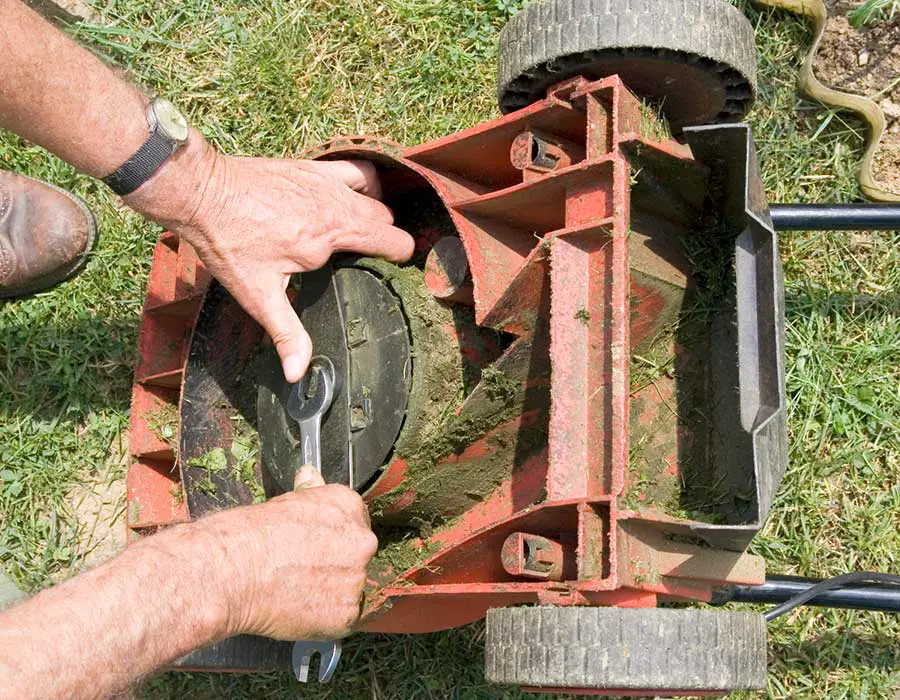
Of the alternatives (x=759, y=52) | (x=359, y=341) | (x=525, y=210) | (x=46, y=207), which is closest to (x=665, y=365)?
(x=525, y=210)

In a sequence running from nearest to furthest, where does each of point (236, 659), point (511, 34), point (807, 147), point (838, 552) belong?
point (511, 34) → point (236, 659) → point (838, 552) → point (807, 147)

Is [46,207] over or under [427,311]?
over

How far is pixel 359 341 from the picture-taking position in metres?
2.62

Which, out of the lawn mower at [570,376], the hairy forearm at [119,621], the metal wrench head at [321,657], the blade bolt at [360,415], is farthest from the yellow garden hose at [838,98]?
the hairy forearm at [119,621]

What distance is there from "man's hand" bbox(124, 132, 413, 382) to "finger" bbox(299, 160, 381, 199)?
36 mm

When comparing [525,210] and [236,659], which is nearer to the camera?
[525,210]

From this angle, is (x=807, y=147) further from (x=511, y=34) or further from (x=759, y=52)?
(x=511, y=34)

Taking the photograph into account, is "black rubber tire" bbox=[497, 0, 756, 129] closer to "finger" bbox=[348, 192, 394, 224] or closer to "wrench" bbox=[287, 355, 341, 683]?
"finger" bbox=[348, 192, 394, 224]

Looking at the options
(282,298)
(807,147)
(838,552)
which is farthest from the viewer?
(807,147)

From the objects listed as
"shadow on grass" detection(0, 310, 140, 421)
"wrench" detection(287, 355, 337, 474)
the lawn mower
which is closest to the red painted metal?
the lawn mower

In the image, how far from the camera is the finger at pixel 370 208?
108 inches

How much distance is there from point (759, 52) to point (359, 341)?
182cm

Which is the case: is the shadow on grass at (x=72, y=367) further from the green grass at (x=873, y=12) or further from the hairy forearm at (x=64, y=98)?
the green grass at (x=873, y=12)

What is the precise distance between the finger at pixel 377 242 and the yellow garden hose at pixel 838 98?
1541 mm
